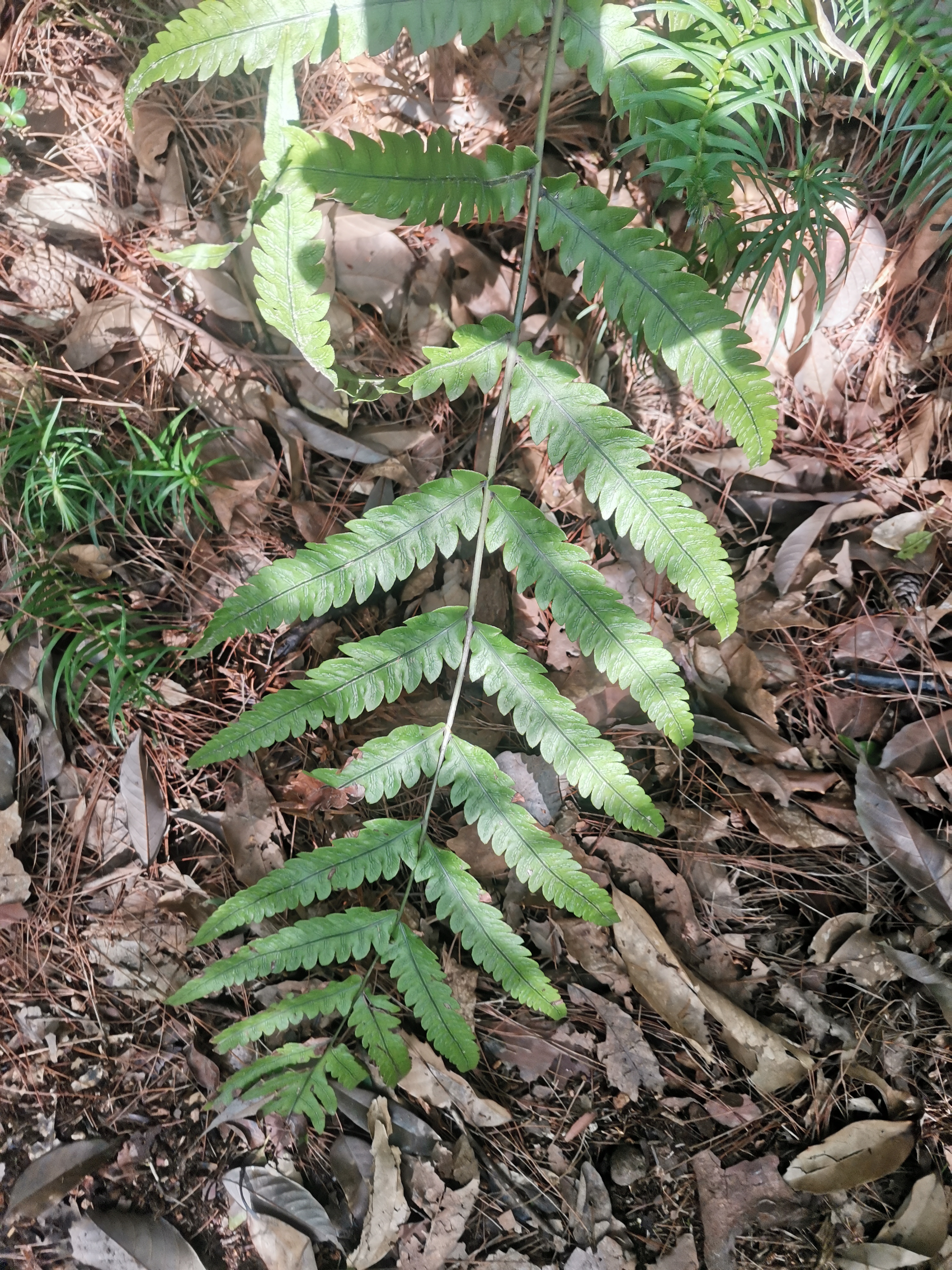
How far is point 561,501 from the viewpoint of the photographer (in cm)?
234

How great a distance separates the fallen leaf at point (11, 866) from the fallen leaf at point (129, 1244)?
2.83ft

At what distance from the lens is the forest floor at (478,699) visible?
7.06ft

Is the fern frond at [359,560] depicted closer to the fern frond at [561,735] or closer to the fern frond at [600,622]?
the fern frond at [600,622]

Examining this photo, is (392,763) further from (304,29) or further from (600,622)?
(304,29)

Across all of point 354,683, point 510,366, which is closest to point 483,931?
point 354,683

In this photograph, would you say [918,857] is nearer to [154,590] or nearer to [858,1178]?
[858,1178]

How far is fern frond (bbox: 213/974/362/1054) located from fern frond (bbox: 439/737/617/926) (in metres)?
0.50

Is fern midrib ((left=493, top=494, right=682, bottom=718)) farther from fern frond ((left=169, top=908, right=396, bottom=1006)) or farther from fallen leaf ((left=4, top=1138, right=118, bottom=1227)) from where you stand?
fallen leaf ((left=4, top=1138, right=118, bottom=1227))

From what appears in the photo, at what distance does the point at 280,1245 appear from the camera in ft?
6.86

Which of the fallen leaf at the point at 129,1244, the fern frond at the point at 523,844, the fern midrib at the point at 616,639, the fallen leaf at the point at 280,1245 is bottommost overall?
the fallen leaf at the point at 129,1244

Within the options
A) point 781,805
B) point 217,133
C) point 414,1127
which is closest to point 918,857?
point 781,805

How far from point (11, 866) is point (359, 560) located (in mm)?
1485

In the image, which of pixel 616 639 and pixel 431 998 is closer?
pixel 616 639

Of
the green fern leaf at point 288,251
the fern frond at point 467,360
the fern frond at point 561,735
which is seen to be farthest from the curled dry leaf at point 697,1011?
the green fern leaf at point 288,251
